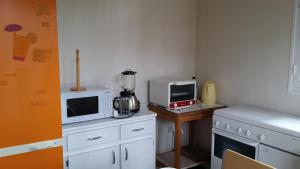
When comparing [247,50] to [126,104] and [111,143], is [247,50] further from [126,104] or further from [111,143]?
[111,143]

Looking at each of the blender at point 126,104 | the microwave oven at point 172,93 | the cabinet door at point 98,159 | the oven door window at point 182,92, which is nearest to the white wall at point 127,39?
the microwave oven at point 172,93

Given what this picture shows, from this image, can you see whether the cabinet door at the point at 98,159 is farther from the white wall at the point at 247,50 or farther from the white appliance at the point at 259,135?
the white wall at the point at 247,50

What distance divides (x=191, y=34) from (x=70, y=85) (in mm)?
1640

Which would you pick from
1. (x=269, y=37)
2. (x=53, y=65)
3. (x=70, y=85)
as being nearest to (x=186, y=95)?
(x=269, y=37)

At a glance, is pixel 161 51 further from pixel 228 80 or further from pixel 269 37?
pixel 269 37

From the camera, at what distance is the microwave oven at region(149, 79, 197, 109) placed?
3.08 metres

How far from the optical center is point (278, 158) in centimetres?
226

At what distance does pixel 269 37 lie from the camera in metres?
2.80

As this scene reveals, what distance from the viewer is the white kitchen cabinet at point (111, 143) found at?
8.05 ft

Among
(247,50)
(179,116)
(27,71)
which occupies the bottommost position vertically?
(179,116)

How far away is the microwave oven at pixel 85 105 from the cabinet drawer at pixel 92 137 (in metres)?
0.15

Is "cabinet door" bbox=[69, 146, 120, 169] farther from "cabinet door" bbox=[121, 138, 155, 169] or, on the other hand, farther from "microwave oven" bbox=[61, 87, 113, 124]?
"microwave oven" bbox=[61, 87, 113, 124]

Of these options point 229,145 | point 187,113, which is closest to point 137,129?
point 187,113

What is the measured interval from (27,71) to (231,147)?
188 centimetres
